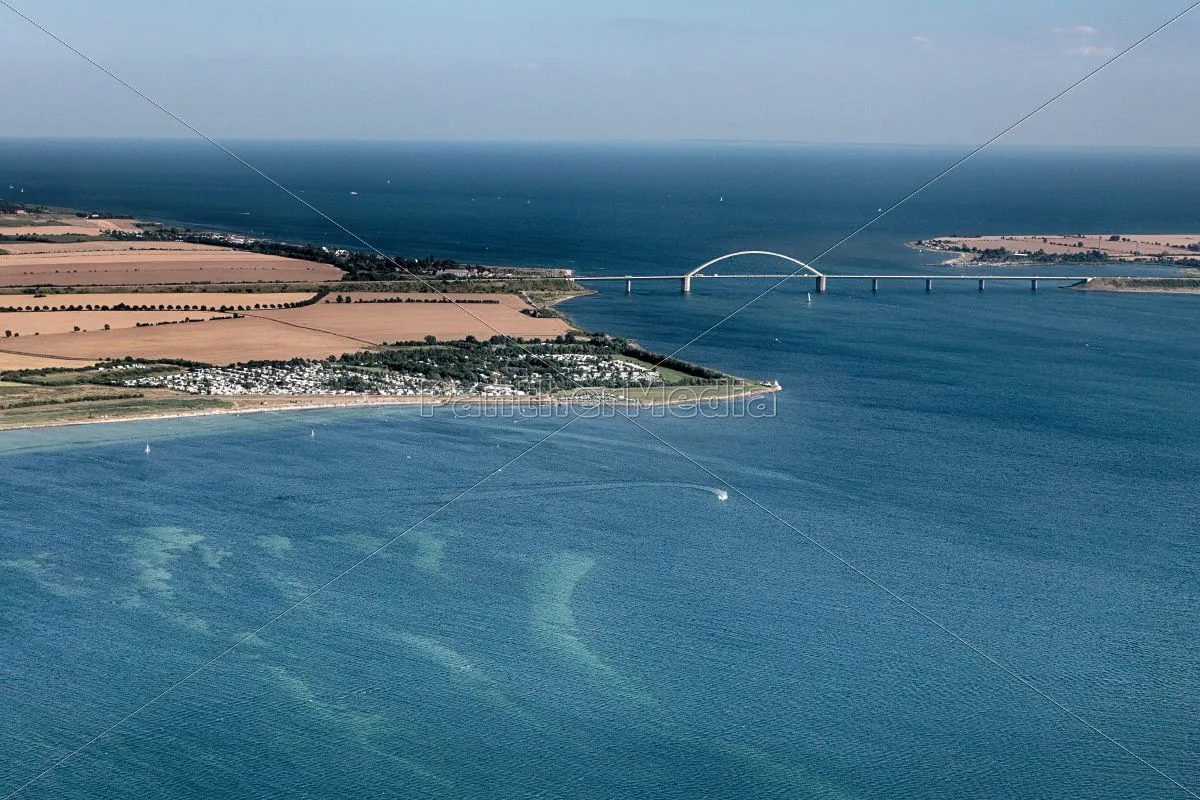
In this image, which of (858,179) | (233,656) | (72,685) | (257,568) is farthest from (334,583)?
(858,179)

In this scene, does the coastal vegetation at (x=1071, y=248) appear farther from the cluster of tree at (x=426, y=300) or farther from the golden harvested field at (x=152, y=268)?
the golden harvested field at (x=152, y=268)

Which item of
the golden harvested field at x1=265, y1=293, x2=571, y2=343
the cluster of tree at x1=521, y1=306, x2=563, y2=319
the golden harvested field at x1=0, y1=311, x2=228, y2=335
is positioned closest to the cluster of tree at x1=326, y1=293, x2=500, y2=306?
the golden harvested field at x1=265, y1=293, x2=571, y2=343

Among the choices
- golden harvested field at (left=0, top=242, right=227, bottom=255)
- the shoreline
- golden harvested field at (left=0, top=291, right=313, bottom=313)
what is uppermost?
golden harvested field at (left=0, top=242, right=227, bottom=255)

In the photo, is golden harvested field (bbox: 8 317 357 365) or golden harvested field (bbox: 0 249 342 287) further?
golden harvested field (bbox: 0 249 342 287)

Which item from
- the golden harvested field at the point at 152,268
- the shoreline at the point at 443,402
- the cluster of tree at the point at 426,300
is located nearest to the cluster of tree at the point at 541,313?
the cluster of tree at the point at 426,300

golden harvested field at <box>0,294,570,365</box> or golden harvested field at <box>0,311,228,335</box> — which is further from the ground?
golden harvested field at <box>0,311,228,335</box>

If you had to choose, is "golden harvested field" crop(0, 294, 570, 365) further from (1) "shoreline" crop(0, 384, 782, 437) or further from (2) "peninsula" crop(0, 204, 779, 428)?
(1) "shoreline" crop(0, 384, 782, 437)
